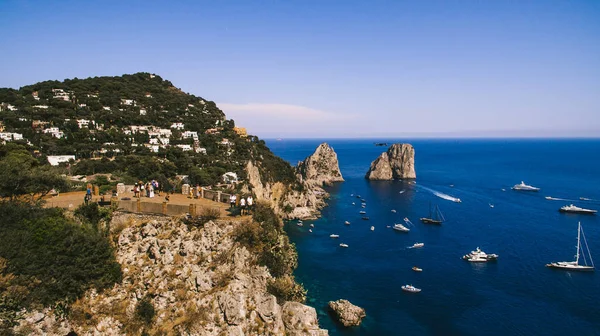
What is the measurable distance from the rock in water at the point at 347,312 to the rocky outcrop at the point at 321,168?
76.8 metres

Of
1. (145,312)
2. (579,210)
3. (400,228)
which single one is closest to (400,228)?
(400,228)

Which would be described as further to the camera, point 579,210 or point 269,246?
point 579,210

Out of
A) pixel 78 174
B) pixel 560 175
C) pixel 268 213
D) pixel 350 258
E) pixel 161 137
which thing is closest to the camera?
pixel 268 213

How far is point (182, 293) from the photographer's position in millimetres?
20766

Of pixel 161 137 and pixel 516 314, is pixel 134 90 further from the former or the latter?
pixel 516 314

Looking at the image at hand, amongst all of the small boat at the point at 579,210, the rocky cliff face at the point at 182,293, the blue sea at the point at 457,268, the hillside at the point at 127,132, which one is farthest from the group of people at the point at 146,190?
the small boat at the point at 579,210

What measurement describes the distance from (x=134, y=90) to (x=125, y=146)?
32268 millimetres

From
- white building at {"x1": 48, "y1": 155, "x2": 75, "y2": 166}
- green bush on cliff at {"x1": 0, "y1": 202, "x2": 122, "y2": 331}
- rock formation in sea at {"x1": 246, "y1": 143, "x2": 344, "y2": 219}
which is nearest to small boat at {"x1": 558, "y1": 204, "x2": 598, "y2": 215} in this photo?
rock formation in sea at {"x1": 246, "y1": 143, "x2": 344, "y2": 219}

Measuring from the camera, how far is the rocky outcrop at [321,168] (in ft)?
367

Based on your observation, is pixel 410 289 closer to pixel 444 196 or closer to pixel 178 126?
pixel 178 126

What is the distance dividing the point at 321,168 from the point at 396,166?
94.5ft

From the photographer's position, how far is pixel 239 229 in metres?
22.8

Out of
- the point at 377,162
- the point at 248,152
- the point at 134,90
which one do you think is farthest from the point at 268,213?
the point at 377,162

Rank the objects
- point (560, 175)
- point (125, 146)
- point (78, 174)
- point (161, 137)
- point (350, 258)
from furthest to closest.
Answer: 1. point (560, 175)
2. point (161, 137)
3. point (125, 146)
4. point (350, 258)
5. point (78, 174)
